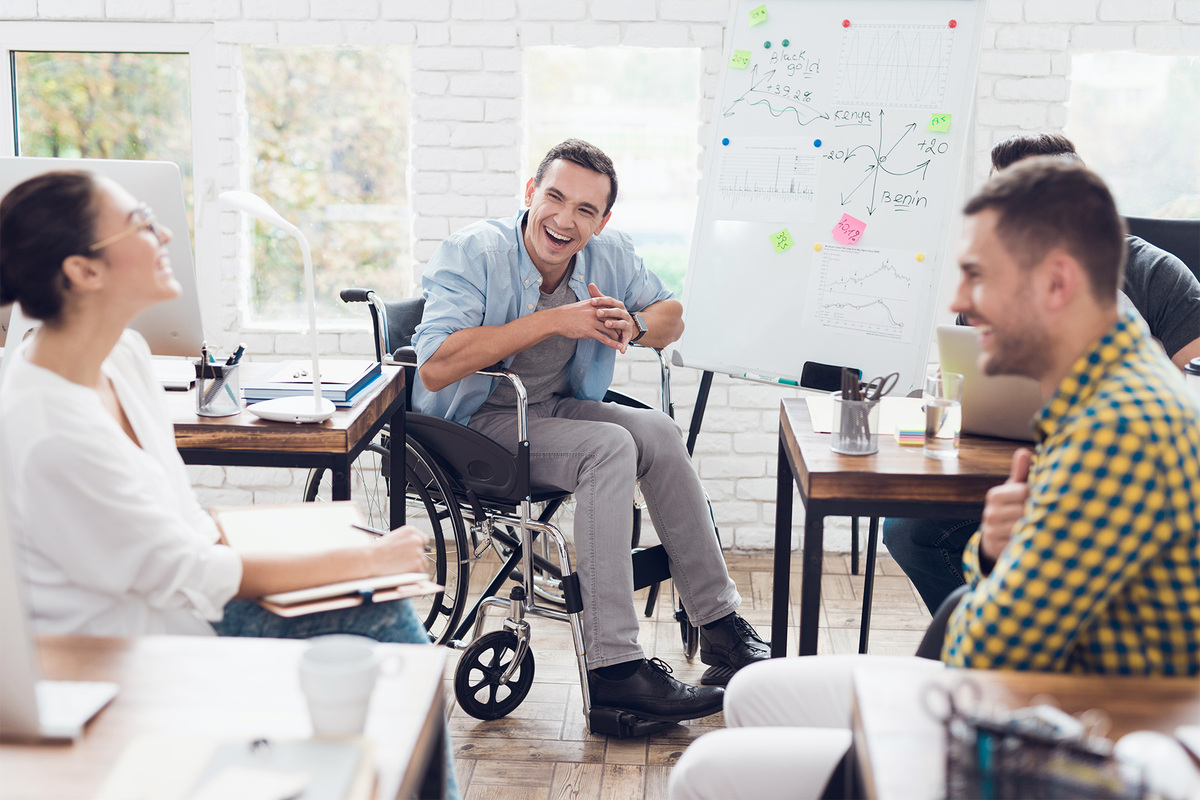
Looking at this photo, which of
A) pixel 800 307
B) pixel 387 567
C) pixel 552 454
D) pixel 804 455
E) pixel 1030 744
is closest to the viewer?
pixel 1030 744

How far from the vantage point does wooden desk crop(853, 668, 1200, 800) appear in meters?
0.82

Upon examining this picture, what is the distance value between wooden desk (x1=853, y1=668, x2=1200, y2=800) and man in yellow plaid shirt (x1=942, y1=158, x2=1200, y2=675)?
0.04m

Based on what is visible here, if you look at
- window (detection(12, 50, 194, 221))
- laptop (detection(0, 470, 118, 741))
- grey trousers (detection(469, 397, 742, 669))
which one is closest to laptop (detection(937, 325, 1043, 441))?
grey trousers (detection(469, 397, 742, 669))

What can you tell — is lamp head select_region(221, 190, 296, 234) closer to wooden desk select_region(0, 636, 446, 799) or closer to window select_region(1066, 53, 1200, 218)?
wooden desk select_region(0, 636, 446, 799)

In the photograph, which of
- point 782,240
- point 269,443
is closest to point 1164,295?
point 782,240

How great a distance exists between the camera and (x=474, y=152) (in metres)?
3.04

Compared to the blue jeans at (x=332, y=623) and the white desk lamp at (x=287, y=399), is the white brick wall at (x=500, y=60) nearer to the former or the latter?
the white desk lamp at (x=287, y=399)

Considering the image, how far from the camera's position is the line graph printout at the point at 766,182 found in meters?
2.54

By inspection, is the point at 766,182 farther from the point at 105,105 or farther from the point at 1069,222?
the point at 105,105

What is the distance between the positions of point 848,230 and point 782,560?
0.92 m

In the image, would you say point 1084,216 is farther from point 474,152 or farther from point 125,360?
point 474,152

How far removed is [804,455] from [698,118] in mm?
1611

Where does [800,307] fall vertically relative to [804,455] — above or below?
above

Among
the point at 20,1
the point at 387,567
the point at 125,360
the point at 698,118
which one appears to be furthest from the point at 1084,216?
the point at 20,1
